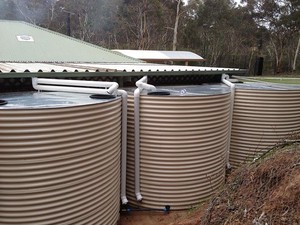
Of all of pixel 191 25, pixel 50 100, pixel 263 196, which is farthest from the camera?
pixel 191 25

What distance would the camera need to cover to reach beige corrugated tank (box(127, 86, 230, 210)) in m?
4.85

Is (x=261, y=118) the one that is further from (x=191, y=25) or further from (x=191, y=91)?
(x=191, y=25)

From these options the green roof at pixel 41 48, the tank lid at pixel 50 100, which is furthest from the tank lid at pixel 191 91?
the green roof at pixel 41 48

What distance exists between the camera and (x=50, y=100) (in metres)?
3.89

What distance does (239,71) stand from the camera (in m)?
8.38

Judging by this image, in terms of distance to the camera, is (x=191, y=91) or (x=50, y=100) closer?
(x=50, y=100)

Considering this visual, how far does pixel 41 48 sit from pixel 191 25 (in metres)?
25.0

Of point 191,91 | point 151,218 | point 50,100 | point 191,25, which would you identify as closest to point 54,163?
point 50,100

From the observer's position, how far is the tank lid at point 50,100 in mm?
3458

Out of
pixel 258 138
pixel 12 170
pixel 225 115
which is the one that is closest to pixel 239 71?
pixel 258 138

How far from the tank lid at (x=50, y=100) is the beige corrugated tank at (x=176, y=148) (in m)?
1.00

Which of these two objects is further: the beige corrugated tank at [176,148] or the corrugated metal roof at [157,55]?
the corrugated metal roof at [157,55]

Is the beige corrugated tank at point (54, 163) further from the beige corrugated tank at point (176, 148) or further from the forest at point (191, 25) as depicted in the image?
the forest at point (191, 25)

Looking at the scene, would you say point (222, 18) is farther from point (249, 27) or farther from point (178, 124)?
point (178, 124)
